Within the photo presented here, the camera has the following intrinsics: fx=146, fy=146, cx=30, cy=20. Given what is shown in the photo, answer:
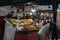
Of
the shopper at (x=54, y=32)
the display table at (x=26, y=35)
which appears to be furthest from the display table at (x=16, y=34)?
the shopper at (x=54, y=32)

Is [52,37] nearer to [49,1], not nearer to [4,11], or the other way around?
[49,1]

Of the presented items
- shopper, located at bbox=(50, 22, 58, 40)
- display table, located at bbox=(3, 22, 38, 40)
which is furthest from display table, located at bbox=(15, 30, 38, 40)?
shopper, located at bbox=(50, 22, 58, 40)

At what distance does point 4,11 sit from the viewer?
215cm

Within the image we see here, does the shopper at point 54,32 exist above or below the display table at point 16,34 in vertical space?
above

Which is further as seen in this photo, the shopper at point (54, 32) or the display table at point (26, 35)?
the display table at point (26, 35)

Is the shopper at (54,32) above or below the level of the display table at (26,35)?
above

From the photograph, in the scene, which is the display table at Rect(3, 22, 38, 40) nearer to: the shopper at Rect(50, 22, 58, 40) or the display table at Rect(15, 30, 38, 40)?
the display table at Rect(15, 30, 38, 40)

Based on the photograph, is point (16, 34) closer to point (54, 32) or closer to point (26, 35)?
point (26, 35)

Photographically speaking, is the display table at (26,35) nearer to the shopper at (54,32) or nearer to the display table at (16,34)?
the display table at (16,34)

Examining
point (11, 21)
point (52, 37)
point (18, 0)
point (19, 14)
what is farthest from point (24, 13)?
point (52, 37)

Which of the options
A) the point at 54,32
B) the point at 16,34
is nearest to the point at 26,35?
the point at 16,34

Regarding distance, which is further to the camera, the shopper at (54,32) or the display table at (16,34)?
the display table at (16,34)

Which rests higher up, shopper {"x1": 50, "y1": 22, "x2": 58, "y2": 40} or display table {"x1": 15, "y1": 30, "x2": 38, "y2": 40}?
shopper {"x1": 50, "y1": 22, "x2": 58, "y2": 40}

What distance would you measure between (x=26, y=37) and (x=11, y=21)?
0.32 metres
